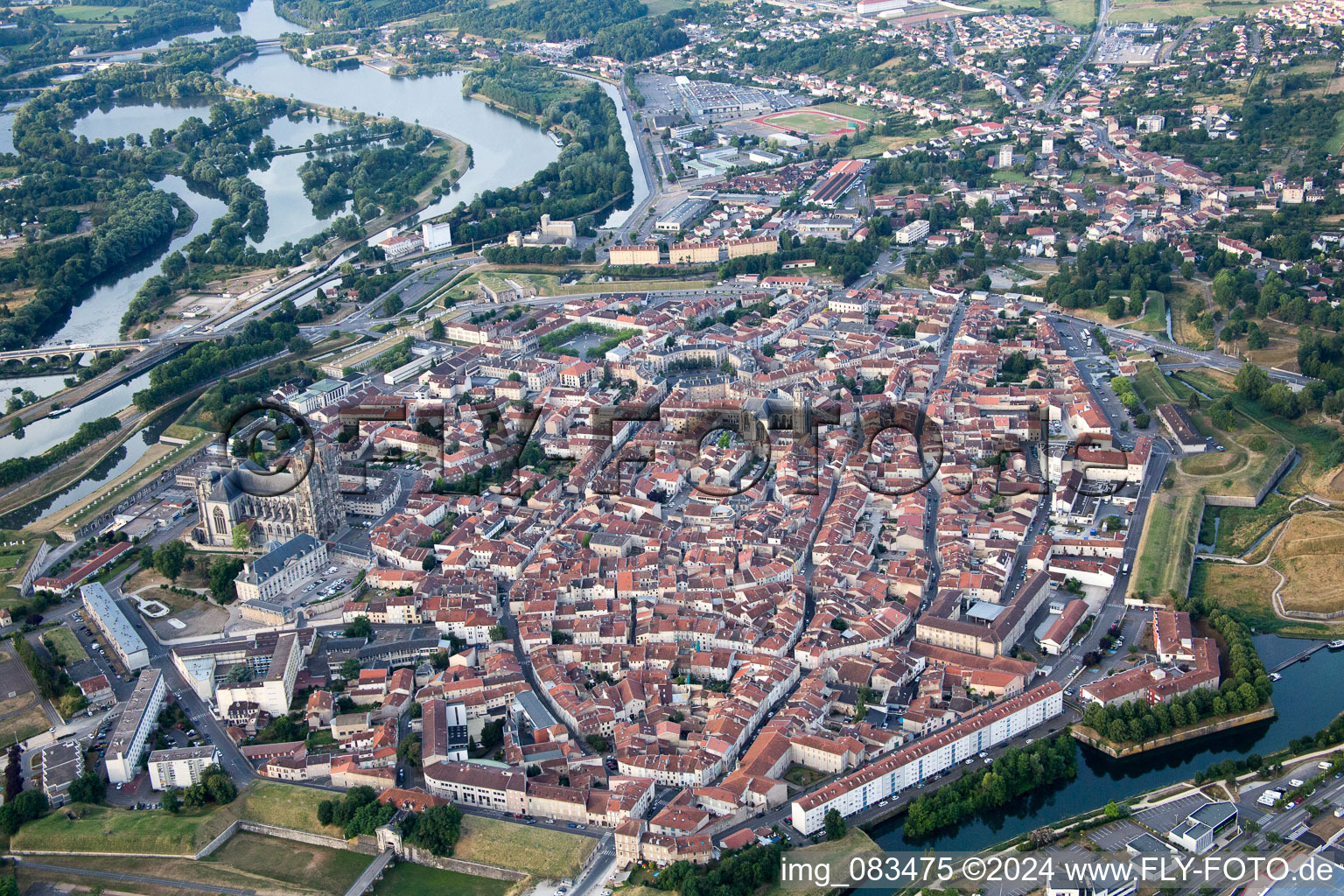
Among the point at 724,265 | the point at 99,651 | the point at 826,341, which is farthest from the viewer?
the point at 724,265

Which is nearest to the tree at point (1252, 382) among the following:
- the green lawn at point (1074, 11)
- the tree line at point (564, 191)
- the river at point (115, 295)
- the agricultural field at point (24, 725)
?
the tree line at point (564, 191)

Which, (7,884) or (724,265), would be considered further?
(724,265)

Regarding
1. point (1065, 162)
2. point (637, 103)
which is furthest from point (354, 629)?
point (637, 103)

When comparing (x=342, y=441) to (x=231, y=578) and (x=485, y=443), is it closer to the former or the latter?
(x=485, y=443)

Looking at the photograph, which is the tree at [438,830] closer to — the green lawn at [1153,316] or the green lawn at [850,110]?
the green lawn at [1153,316]

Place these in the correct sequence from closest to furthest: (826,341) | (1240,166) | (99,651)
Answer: (99,651)
(826,341)
(1240,166)

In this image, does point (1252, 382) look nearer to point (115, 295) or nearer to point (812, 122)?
point (812, 122)

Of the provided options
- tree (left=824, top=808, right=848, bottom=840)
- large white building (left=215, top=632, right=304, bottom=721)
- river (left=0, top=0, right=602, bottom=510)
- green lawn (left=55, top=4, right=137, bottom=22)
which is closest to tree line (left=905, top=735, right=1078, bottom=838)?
tree (left=824, top=808, right=848, bottom=840)
